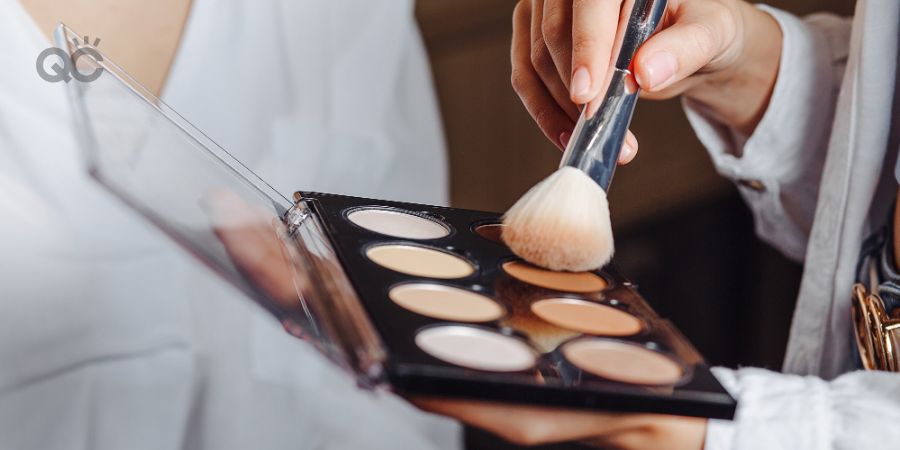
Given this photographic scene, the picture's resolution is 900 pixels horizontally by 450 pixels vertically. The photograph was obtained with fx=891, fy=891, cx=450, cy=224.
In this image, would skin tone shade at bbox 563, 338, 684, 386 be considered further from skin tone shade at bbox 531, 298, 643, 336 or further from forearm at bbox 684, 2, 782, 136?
forearm at bbox 684, 2, 782, 136

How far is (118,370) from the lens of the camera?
547 millimetres

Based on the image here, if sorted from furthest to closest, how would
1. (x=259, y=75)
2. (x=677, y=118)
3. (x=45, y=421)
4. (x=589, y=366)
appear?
(x=677, y=118)
(x=259, y=75)
(x=45, y=421)
(x=589, y=366)

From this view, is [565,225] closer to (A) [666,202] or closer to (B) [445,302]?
(B) [445,302]

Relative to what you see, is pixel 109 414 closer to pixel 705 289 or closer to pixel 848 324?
pixel 848 324

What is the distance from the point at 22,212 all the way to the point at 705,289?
89 cm

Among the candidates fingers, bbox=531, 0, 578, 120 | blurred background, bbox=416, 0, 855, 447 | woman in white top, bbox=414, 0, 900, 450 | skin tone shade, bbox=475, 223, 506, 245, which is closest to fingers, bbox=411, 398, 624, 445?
woman in white top, bbox=414, 0, 900, 450

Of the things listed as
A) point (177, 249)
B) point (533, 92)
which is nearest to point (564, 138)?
point (533, 92)

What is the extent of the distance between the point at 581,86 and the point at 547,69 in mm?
116

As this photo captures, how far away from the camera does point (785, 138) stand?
1.90 feet

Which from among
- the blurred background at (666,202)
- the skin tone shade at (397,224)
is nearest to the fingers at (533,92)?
the skin tone shade at (397,224)

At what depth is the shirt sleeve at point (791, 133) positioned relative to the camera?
22.6 inches

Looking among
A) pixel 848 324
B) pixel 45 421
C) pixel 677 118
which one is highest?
pixel 677 118

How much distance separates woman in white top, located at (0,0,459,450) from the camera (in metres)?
0.51

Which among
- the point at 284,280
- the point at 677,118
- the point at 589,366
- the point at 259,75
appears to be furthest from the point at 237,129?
the point at 677,118
